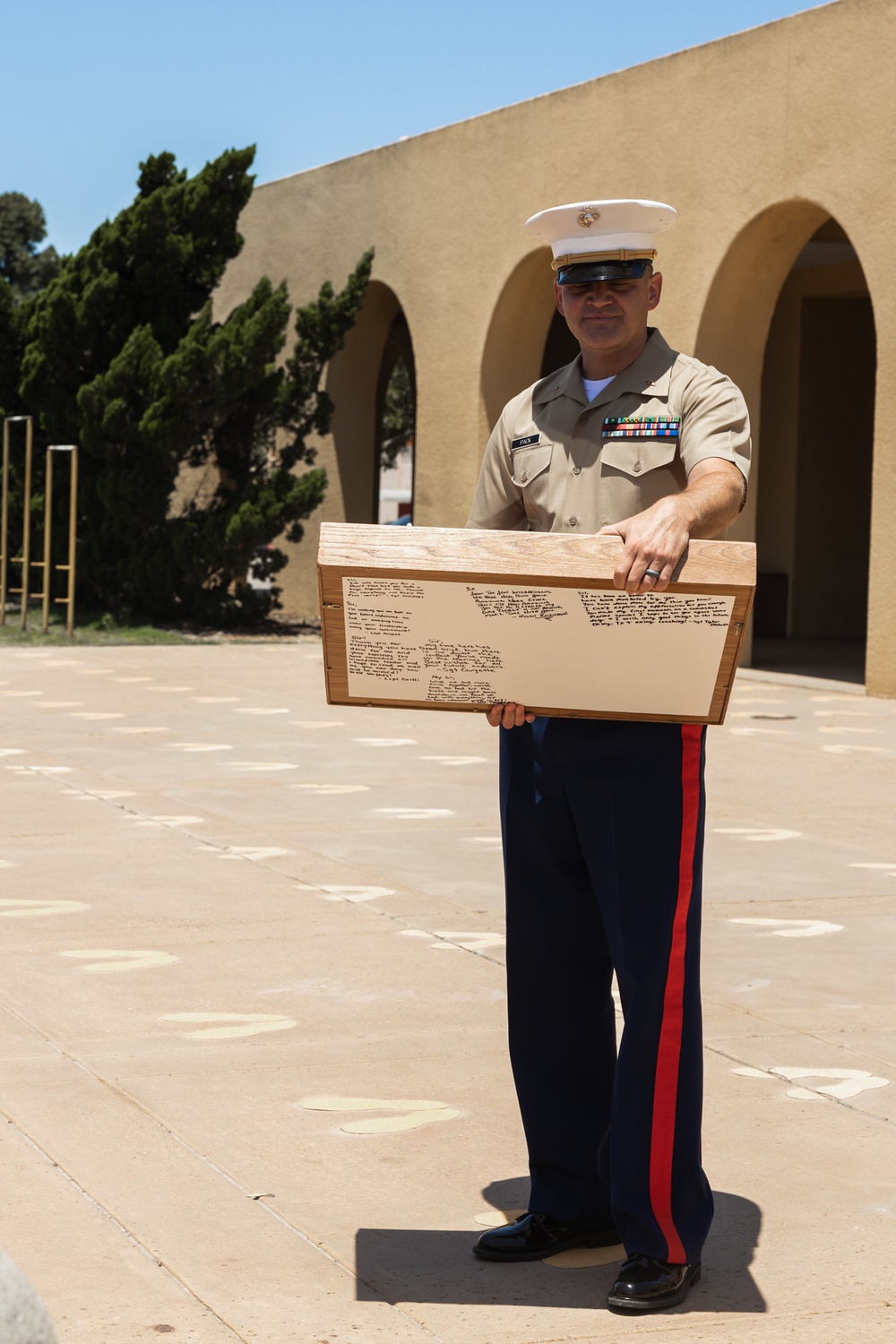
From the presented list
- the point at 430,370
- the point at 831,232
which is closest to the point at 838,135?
the point at 831,232

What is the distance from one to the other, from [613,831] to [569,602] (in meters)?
0.43

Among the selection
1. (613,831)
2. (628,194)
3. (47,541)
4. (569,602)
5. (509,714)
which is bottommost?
(613,831)

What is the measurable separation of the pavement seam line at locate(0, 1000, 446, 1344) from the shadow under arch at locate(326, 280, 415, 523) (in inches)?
682

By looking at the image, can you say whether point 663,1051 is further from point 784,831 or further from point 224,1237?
point 784,831

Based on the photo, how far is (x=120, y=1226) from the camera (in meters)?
3.35

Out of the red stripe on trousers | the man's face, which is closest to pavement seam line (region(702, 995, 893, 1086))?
the red stripe on trousers

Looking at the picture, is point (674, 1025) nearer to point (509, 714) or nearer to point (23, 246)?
point (509, 714)

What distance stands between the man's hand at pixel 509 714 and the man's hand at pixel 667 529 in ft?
1.04

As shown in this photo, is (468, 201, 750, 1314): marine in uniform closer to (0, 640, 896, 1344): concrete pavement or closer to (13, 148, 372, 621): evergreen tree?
(0, 640, 896, 1344): concrete pavement

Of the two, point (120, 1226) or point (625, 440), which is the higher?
point (625, 440)

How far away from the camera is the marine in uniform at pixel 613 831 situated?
3.16 meters

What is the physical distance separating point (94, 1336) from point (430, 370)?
1683 cm

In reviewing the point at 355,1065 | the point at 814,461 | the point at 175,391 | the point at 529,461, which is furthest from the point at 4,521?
the point at 529,461

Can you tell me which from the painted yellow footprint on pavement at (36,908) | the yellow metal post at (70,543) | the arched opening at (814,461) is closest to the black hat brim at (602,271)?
the painted yellow footprint on pavement at (36,908)
